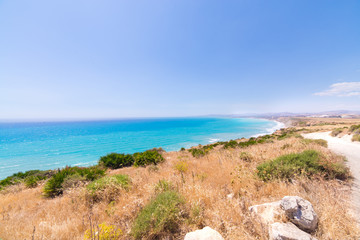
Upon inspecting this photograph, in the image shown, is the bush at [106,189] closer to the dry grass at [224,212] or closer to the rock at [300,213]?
the dry grass at [224,212]

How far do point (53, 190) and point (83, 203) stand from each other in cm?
307

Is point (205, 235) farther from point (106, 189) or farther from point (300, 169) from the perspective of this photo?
point (300, 169)

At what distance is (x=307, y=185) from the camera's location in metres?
2.97

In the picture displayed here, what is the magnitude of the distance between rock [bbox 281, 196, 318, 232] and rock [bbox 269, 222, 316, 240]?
144 mm

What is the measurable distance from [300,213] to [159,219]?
2.38 metres

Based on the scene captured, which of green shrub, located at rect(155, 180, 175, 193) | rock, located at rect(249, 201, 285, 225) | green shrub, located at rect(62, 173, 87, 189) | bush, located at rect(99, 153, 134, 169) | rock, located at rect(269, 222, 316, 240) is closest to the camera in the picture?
rock, located at rect(269, 222, 316, 240)

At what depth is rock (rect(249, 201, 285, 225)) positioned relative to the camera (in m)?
2.07

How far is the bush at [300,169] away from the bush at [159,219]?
2.68m

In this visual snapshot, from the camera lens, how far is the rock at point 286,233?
5.50ft

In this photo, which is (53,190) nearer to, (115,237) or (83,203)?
(83,203)

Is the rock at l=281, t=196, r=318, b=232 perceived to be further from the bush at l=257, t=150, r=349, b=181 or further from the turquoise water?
the turquoise water

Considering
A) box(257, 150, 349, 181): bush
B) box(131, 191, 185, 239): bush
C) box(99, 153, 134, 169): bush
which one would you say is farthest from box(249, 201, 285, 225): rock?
box(99, 153, 134, 169): bush

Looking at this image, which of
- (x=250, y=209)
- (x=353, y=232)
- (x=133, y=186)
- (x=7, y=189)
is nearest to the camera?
(x=353, y=232)

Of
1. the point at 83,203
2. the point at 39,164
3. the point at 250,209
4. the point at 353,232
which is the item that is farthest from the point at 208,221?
the point at 39,164
